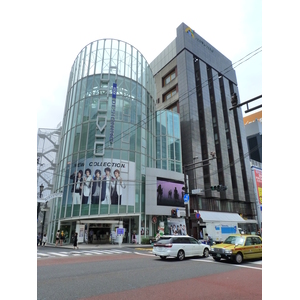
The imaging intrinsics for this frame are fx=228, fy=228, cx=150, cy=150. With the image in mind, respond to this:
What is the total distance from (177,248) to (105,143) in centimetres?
1982

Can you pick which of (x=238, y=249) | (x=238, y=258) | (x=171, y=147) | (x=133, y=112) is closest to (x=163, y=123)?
(x=171, y=147)

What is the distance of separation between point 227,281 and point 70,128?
3043cm

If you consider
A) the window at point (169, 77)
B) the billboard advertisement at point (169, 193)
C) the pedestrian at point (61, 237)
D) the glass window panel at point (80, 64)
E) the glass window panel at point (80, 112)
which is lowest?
the pedestrian at point (61, 237)

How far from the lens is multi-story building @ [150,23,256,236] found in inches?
1795

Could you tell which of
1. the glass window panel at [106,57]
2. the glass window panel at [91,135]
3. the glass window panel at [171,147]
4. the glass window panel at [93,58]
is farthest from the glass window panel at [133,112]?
the glass window panel at [171,147]

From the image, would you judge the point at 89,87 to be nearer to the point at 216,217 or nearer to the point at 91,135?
the point at 91,135

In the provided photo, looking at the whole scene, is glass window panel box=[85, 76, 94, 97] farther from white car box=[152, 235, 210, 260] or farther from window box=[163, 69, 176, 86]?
window box=[163, 69, 176, 86]

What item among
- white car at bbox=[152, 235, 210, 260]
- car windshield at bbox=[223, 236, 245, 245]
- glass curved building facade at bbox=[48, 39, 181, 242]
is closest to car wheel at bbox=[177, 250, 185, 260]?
white car at bbox=[152, 235, 210, 260]

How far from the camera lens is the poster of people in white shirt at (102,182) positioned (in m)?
28.4

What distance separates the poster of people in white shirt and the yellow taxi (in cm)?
1710

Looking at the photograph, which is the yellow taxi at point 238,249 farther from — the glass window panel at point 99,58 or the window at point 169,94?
the window at point 169,94

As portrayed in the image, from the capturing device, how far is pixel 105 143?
30828mm

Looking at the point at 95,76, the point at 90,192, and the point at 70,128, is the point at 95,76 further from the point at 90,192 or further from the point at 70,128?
the point at 90,192

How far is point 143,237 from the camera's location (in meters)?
29.5
